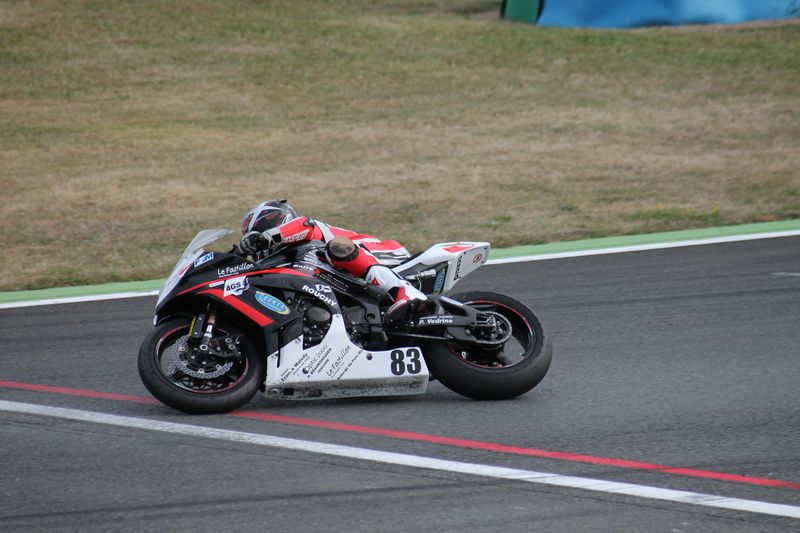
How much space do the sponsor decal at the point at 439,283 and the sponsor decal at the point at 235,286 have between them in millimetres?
1217

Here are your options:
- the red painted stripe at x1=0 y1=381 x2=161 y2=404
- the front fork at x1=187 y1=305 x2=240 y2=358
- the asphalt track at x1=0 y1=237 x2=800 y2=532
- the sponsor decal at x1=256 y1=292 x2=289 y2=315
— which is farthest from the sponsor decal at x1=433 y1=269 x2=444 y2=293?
the red painted stripe at x1=0 y1=381 x2=161 y2=404

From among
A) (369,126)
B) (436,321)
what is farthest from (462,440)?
(369,126)

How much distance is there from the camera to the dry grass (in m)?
15.1

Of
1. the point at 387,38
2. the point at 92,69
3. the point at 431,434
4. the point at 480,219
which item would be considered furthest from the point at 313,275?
the point at 387,38

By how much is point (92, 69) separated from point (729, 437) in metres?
20.9

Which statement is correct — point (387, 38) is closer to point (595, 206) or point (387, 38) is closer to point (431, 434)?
point (595, 206)

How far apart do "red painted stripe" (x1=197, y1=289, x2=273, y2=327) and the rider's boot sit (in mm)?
707

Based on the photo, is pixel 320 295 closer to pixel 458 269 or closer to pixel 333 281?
pixel 333 281

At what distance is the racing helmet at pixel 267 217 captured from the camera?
7668 mm

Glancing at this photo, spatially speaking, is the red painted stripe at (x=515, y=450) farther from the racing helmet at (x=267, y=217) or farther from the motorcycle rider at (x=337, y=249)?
the racing helmet at (x=267, y=217)

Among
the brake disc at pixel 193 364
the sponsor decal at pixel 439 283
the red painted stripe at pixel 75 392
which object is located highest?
the sponsor decal at pixel 439 283

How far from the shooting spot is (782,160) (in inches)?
720

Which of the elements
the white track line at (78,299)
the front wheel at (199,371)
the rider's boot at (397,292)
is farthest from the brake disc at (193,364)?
→ the white track line at (78,299)

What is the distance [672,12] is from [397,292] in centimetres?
2226
